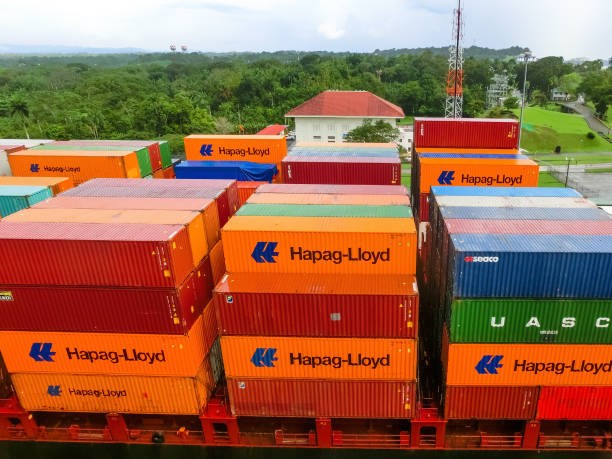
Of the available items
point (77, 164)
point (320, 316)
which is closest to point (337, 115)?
point (77, 164)

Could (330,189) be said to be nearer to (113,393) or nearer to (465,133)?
(113,393)

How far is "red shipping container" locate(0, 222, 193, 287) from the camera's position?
1388 cm

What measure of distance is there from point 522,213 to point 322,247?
8381 mm

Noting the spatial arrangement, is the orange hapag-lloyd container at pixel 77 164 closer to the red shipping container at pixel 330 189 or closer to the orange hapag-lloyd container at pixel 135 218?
the orange hapag-lloyd container at pixel 135 218

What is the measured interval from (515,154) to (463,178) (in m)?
5.42

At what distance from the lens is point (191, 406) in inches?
621

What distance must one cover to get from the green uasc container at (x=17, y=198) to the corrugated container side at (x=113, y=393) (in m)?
7.75

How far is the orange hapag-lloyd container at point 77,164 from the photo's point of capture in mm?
26344

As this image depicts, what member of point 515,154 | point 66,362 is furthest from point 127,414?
point 515,154

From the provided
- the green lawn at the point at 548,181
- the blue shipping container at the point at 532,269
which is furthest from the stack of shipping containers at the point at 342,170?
the green lawn at the point at 548,181

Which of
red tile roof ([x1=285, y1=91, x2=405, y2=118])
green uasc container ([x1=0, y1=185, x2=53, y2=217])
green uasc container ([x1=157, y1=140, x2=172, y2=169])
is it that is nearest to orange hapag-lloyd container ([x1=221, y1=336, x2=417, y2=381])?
green uasc container ([x1=0, y1=185, x2=53, y2=217])

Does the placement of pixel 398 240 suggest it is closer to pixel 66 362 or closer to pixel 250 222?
pixel 250 222

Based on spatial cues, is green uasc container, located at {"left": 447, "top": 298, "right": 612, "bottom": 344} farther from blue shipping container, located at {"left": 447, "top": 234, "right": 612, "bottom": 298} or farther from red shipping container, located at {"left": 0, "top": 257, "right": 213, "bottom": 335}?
red shipping container, located at {"left": 0, "top": 257, "right": 213, "bottom": 335}

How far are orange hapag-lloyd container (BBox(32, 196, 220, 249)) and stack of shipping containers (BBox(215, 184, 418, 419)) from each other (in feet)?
5.76
